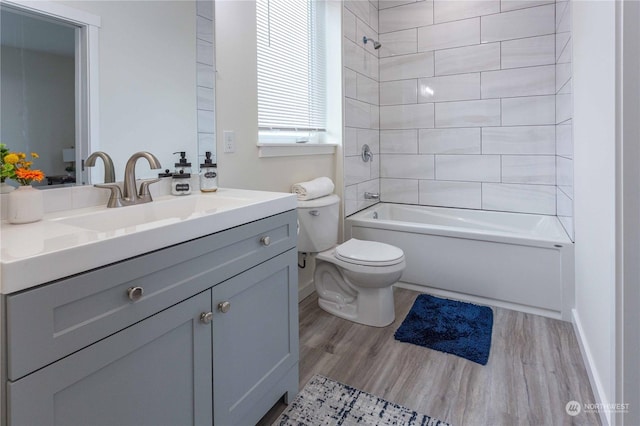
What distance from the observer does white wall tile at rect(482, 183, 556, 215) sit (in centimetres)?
297

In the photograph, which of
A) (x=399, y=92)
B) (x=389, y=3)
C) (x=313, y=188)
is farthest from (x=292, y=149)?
(x=389, y=3)

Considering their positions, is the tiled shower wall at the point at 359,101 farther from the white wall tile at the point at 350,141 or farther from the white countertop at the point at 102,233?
the white countertop at the point at 102,233

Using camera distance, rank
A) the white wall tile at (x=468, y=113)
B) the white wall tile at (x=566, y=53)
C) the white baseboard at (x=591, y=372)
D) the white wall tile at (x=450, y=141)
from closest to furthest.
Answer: the white baseboard at (x=591, y=372) < the white wall tile at (x=566, y=53) < the white wall tile at (x=468, y=113) < the white wall tile at (x=450, y=141)

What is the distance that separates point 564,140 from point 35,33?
2.91 m

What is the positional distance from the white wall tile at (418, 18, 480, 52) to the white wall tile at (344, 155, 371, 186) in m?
1.16

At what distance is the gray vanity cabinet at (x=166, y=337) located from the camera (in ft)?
2.39

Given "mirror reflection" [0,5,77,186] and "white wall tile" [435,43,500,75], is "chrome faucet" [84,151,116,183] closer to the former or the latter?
"mirror reflection" [0,5,77,186]

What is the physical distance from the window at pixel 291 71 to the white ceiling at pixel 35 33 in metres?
1.14

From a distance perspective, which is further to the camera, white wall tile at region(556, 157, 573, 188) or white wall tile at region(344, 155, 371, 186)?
white wall tile at region(344, 155, 371, 186)

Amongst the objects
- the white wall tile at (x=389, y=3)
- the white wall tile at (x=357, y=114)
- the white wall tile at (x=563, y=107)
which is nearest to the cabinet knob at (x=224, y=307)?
the white wall tile at (x=357, y=114)

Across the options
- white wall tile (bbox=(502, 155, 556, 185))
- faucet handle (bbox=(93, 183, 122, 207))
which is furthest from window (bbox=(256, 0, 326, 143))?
white wall tile (bbox=(502, 155, 556, 185))

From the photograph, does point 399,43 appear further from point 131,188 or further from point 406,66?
point 131,188

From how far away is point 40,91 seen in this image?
1192 millimetres

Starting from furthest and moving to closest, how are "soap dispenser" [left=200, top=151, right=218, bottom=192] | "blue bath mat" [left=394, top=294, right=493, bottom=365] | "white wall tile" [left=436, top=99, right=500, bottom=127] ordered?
"white wall tile" [left=436, top=99, right=500, bottom=127], "blue bath mat" [left=394, top=294, right=493, bottom=365], "soap dispenser" [left=200, top=151, right=218, bottom=192]
